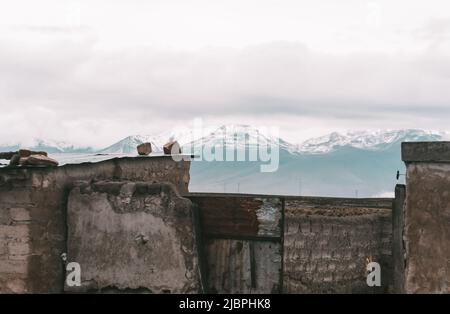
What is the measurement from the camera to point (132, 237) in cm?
765

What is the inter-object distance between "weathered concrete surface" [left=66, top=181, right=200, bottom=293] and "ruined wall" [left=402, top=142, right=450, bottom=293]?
2387 millimetres

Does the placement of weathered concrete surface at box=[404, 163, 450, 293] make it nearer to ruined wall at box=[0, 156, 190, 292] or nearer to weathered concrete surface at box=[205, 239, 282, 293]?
weathered concrete surface at box=[205, 239, 282, 293]

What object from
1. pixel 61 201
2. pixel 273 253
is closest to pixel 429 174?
pixel 273 253

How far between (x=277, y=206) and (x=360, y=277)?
1198mm

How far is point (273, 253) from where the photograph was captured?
7.45 metres

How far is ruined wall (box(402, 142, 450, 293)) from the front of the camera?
643 centimetres

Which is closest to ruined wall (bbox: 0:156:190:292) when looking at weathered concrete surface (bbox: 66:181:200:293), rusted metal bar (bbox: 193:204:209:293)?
weathered concrete surface (bbox: 66:181:200:293)

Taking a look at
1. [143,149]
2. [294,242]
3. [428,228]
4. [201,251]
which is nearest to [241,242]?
[201,251]

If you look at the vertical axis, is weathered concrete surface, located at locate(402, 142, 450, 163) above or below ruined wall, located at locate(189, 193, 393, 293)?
above

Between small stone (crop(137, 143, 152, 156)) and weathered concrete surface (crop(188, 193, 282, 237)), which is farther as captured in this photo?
small stone (crop(137, 143, 152, 156))

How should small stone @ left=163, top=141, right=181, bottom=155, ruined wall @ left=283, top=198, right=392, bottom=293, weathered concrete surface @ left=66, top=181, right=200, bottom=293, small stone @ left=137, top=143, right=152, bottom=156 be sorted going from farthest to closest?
small stone @ left=163, top=141, right=181, bottom=155 < small stone @ left=137, top=143, right=152, bottom=156 < weathered concrete surface @ left=66, top=181, right=200, bottom=293 < ruined wall @ left=283, top=198, right=392, bottom=293

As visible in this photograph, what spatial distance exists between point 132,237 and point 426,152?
3.43 meters

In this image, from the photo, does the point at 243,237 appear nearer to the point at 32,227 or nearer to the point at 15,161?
the point at 32,227
